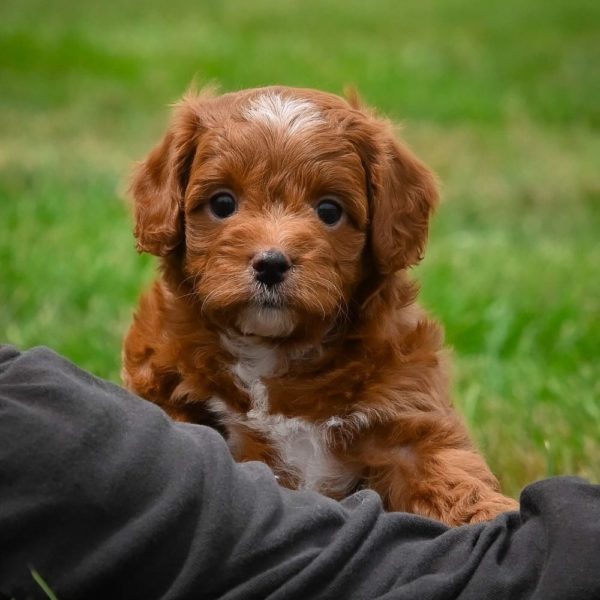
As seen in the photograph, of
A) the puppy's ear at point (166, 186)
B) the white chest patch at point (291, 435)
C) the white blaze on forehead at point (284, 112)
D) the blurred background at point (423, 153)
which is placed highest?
the white blaze on forehead at point (284, 112)

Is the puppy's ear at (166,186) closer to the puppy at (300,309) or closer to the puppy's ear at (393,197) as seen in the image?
the puppy at (300,309)

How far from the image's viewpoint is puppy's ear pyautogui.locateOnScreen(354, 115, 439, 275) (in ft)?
14.7

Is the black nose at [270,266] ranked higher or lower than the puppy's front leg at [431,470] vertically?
higher

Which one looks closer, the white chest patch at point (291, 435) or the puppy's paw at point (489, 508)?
the puppy's paw at point (489, 508)

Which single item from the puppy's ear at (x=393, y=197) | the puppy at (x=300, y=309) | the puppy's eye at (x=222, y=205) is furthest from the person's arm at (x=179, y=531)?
the puppy's ear at (x=393, y=197)

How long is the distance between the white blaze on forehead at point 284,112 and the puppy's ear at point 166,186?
10.3 inches

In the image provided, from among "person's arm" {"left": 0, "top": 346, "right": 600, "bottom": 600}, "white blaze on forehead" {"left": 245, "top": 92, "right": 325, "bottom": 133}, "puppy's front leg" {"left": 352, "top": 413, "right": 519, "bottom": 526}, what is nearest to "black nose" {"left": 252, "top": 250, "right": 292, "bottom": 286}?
"white blaze on forehead" {"left": 245, "top": 92, "right": 325, "bottom": 133}

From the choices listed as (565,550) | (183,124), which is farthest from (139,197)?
(565,550)

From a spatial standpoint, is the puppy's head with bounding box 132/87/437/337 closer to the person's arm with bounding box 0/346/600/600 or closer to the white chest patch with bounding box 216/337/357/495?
the white chest patch with bounding box 216/337/357/495

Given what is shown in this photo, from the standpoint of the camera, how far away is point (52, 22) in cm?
1970

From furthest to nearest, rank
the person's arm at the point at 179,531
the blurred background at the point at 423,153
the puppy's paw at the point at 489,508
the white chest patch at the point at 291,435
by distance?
the blurred background at the point at 423,153, the white chest patch at the point at 291,435, the puppy's paw at the point at 489,508, the person's arm at the point at 179,531

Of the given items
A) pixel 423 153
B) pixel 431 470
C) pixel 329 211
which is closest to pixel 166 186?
pixel 329 211

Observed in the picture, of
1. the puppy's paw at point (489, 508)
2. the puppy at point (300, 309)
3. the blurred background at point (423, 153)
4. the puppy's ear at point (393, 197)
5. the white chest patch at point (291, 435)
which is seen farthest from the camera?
the blurred background at point (423, 153)

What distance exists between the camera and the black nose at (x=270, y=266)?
4.03 metres
